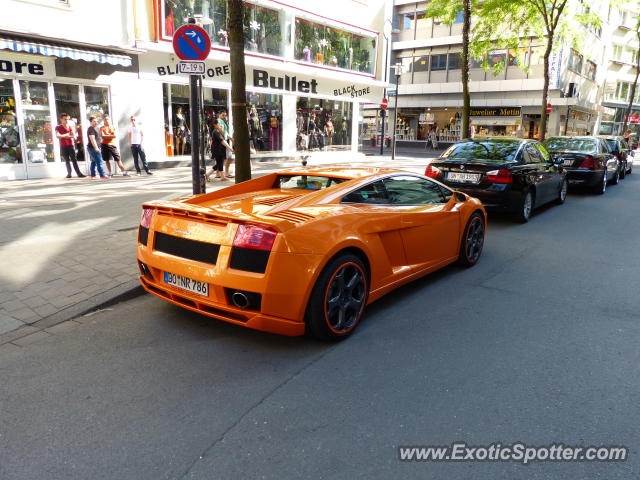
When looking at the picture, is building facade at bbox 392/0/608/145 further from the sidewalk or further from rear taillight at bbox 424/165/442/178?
the sidewalk

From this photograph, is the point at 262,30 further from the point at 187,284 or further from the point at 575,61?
the point at 575,61

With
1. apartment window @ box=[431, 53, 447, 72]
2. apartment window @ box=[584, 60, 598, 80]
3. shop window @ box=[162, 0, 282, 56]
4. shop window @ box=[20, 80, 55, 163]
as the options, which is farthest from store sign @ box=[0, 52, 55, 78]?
apartment window @ box=[584, 60, 598, 80]

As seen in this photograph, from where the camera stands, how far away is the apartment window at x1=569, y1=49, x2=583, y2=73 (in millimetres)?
38403

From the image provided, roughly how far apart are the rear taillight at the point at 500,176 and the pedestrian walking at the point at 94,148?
976cm

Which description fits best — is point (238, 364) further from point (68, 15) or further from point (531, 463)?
point (68, 15)

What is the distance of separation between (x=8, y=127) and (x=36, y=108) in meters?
0.84

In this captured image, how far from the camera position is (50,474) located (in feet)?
7.80

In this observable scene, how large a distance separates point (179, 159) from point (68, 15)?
17.5 ft

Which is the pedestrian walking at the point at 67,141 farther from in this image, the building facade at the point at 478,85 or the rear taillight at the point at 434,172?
the building facade at the point at 478,85

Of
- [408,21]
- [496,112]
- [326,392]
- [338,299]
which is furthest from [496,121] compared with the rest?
[326,392]

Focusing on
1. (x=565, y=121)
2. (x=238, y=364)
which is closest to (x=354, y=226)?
(x=238, y=364)

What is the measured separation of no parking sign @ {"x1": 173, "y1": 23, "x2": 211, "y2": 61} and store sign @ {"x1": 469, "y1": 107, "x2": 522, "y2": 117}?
36.1 m

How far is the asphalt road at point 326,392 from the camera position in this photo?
8.21ft

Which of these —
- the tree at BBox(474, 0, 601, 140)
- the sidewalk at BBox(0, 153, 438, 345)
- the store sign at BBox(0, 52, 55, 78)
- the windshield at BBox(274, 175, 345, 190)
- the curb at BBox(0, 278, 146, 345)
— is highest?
the tree at BBox(474, 0, 601, 140)
